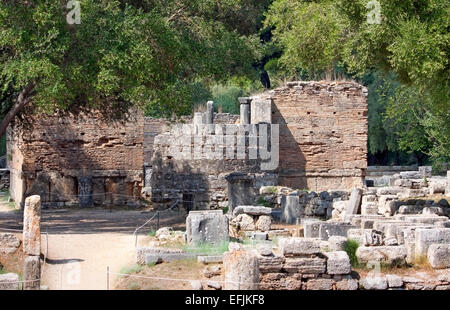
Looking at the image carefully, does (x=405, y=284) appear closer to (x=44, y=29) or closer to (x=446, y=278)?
(x=446, y=278)

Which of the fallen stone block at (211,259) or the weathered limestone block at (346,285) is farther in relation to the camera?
the fallen stone block at (211,259)

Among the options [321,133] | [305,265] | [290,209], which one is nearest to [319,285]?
[305,265]

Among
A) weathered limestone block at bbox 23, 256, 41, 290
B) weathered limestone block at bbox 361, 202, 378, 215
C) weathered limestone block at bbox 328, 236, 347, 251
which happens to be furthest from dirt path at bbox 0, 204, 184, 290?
weathered limestone block at bbox 361, 202, 378, 215

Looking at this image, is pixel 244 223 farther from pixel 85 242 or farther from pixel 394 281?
pixel 394 281

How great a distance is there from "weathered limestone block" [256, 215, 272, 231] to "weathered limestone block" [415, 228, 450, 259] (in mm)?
4776

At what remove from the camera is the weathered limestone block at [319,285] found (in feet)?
49.2

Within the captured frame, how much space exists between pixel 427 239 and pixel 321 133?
563 inches

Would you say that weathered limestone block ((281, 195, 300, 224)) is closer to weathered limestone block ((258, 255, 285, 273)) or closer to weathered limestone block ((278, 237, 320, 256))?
weathered limestone block ((278, 237, 320, 256))

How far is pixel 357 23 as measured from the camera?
21.4 m

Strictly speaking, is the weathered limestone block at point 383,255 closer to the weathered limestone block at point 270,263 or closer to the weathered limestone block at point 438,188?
the weathered limestone block at point 270,263

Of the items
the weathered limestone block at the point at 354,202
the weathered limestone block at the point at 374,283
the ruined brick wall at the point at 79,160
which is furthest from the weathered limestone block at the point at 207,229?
the ruined brick wall at the point at 79,160

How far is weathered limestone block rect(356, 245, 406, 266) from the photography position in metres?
16.1

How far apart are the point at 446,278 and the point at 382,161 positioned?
1368 inches

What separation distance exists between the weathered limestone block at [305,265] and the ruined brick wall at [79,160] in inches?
583
